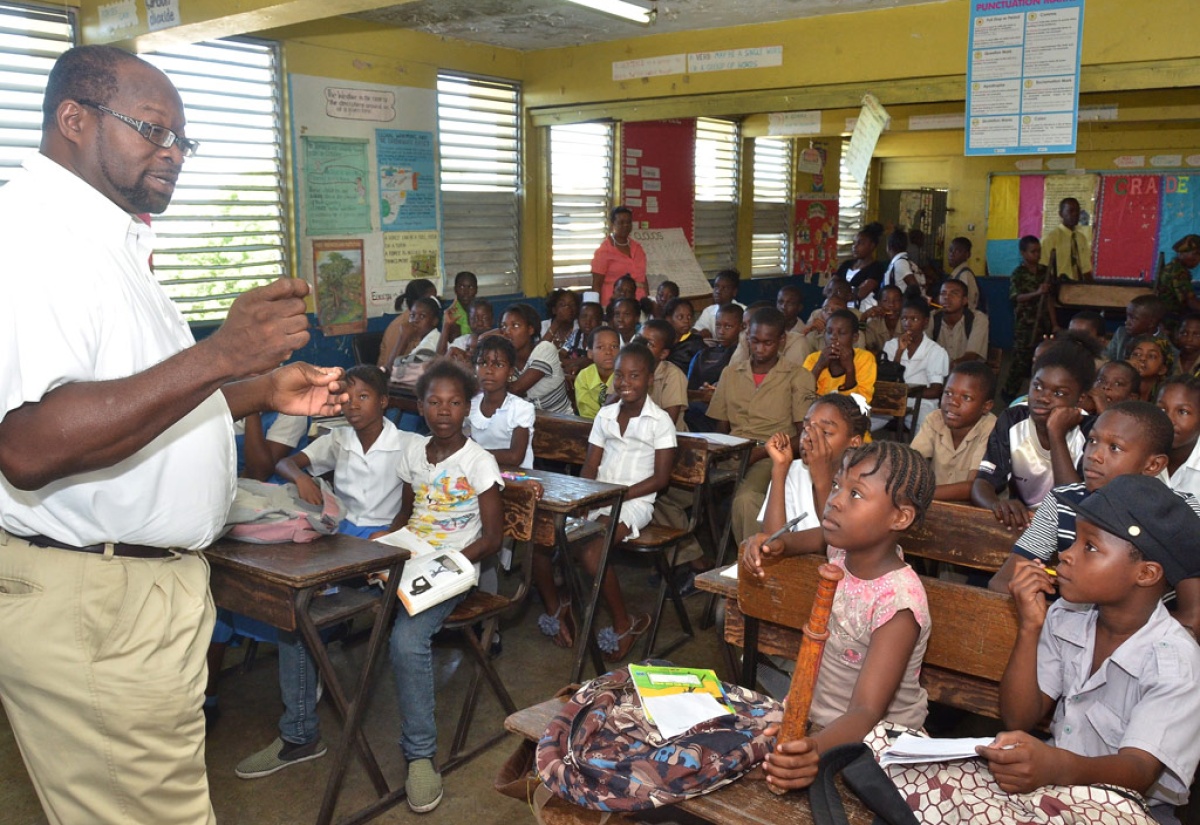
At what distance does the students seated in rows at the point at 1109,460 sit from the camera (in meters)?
2.52

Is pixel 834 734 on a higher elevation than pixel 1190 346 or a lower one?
lower

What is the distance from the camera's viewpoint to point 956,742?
5.52 feet

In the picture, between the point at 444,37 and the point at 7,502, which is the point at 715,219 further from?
the point at 7,502

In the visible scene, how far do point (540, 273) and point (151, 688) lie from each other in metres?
7.06

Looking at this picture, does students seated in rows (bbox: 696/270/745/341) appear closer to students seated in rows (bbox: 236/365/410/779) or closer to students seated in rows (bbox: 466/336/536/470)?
students seated in rows (bbox: 466/336/536/470)

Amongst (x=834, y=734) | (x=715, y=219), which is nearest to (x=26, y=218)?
(x=834, y=734)

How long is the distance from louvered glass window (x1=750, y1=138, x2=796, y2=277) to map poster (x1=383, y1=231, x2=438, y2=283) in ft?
16.3

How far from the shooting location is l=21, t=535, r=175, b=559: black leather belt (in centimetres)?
167

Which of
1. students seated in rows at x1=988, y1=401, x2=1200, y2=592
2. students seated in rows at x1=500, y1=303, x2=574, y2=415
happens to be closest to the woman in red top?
students seated in rows at x1=500, y1=303, x2=574, y2=415

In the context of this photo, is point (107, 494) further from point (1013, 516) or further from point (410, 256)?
point (410, 256)

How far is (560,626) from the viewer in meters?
3.90

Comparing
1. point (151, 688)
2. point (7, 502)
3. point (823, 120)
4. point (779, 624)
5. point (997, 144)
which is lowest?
point (779, 624)

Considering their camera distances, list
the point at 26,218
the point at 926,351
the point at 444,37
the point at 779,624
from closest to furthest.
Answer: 1. the point at 26,218
2. the point at 779,624
3. the point at 926,351
4. the point at 444,37

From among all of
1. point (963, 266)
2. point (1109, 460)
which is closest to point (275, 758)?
point (1109, 460)
